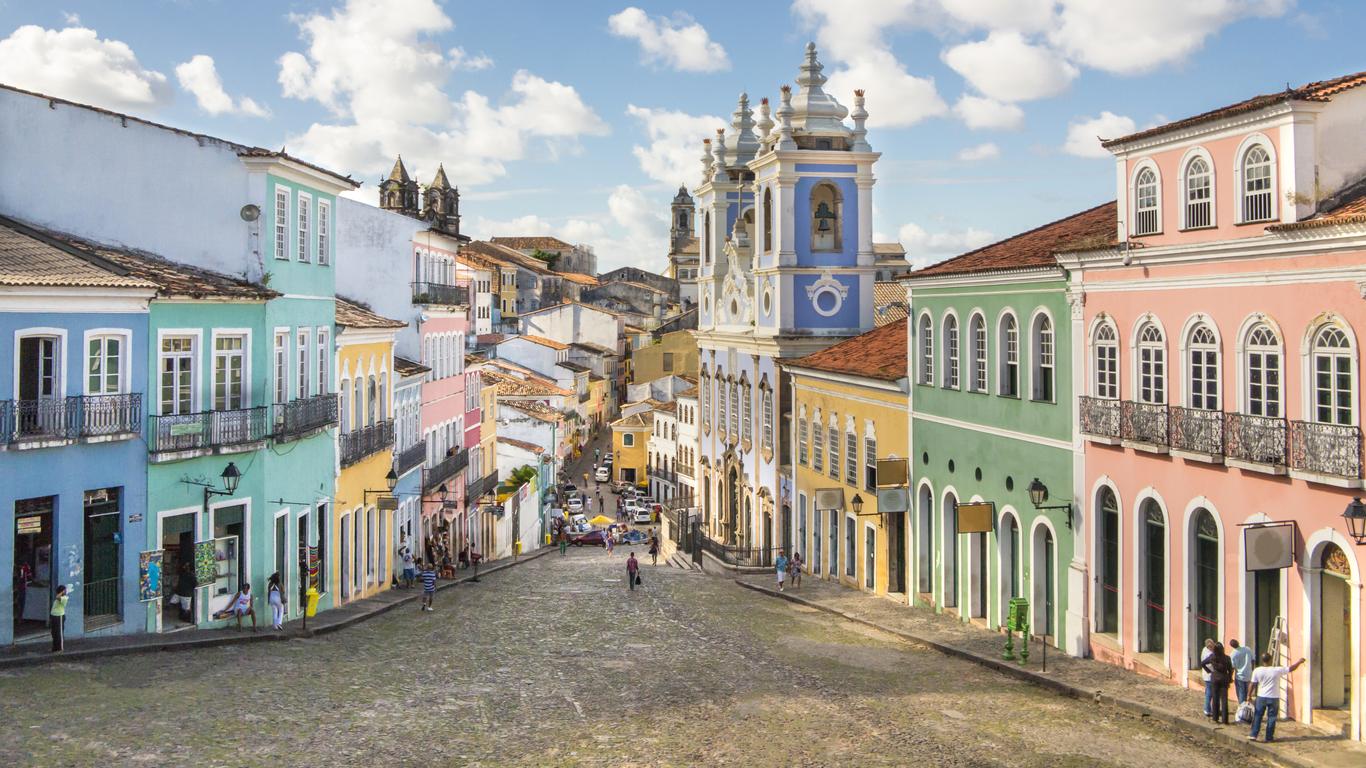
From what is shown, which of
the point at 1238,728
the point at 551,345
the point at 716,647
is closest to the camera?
the point at 1238,728

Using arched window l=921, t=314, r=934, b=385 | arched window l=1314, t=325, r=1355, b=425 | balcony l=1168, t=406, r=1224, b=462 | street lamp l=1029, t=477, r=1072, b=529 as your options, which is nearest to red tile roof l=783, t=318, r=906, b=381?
arched window l=921, t=314, r=934, b=385

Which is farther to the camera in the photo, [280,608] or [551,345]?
[551,345]

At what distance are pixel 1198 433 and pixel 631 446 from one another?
75885 mm

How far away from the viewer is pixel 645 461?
93.9 metres

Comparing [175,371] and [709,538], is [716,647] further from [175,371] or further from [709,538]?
[709,538]

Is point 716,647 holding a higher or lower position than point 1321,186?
lower

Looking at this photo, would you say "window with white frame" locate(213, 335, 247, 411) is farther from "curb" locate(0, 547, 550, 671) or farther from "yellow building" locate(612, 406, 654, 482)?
"yellow building" locate(612, 406, 654, 482)

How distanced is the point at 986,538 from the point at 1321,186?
11340 mm

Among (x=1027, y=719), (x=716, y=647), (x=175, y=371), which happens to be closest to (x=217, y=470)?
(x=175, y=371)

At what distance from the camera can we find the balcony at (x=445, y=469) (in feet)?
133

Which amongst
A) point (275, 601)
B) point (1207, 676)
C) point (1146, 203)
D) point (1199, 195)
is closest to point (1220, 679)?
point (1207, 676)

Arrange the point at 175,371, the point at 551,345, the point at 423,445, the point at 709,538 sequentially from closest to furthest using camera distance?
the point at 175,371, the point at 423,445, the point at 709,538, the point at 551,345

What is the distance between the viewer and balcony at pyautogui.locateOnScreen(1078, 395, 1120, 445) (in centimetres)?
2155

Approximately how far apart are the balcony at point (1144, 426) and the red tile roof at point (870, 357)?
10.1 metres
